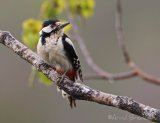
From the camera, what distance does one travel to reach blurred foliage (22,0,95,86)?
22.2 ft

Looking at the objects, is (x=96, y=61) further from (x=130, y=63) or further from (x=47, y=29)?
(x=130, y=63)

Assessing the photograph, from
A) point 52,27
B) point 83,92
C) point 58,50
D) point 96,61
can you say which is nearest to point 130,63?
point 83,92

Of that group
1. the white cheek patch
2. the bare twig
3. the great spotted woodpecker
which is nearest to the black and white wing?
the great spotted woodpecker

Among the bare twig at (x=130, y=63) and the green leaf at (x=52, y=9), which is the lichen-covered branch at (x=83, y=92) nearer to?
the bare twig at (x=130, y=63)

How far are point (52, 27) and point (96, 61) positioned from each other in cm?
1173

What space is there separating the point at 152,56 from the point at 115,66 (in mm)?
1460

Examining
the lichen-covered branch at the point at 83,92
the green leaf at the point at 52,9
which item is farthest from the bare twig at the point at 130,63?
the green leaf at the point at 52,9

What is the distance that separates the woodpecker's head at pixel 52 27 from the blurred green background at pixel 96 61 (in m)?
7.83

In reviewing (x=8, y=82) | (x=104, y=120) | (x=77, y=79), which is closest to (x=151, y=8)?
(x=8, y=82)

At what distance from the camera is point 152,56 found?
69.5 ft

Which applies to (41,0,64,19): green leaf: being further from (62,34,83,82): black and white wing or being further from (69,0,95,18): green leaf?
(62,34,83,82): black and white wing

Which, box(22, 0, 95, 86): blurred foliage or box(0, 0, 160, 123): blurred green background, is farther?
box(0, 0, 160, 123): blurred green background

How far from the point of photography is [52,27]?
7.34 m

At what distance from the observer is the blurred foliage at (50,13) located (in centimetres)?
678
